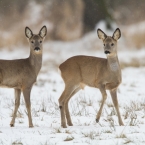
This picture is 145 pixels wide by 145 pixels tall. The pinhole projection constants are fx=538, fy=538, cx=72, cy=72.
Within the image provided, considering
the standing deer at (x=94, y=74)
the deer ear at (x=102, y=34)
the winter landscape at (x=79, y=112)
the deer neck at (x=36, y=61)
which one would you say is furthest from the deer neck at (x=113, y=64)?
the deer neck at (x=36, y=61)

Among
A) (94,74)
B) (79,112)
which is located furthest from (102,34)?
(79,112)

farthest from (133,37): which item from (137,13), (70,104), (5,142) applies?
(5,142)

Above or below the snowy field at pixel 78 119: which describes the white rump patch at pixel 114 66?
above

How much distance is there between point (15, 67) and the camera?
28.8 ft

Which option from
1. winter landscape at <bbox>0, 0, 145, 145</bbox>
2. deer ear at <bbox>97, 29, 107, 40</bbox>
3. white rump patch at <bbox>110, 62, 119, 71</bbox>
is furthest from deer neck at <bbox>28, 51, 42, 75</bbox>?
white rump patch at <bbox>110, 62, 119, 71</bbox>

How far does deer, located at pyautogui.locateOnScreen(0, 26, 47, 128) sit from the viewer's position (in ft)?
28.1

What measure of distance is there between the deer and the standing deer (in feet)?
1.66

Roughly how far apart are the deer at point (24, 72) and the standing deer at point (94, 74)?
507 millimetres

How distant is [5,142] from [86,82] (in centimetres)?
240

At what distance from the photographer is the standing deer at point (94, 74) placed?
29.1 ft

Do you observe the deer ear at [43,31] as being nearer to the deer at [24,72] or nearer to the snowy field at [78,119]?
the deer at [24,72]

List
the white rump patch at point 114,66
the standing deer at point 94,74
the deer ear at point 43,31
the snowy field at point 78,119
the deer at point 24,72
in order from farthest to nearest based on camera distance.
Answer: the deer ear at point 43,31 < the white rump patch at point 114,66 < the standing deer at point 94,74 < the deer at point 24,72 < the snowy field at point 78,119

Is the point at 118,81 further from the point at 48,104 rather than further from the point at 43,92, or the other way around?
the point at 43,92

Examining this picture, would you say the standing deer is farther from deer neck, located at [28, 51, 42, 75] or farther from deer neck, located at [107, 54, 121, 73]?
deer neck, located at [28, 51, 42, 75]
